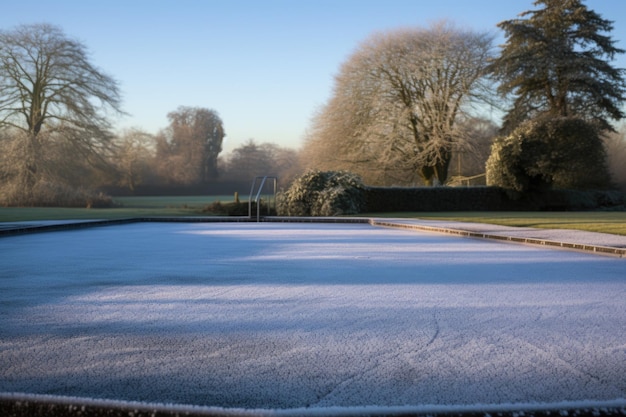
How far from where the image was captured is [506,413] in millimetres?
2229

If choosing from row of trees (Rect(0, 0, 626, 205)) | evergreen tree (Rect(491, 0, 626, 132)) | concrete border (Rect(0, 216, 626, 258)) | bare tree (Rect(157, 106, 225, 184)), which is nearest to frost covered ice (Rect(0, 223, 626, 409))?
concrete border (Rect(0, 216, 626, 258))

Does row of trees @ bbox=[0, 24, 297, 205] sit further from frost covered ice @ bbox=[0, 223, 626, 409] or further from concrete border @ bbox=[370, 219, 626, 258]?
frost covered ice @ bbox=[0, 223, 626, 409]

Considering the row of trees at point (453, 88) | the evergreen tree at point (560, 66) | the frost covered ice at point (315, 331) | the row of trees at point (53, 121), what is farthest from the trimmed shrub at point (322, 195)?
the frost covered ice at point (315, 331)

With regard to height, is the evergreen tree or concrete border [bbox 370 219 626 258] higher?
the evergreen tree

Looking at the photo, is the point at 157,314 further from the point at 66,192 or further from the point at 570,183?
the point at 570,183

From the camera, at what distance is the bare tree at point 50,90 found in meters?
25.2

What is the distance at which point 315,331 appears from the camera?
371 cm

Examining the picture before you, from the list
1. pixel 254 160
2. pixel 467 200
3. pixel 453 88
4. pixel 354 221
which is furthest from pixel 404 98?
A: pixel 254 160

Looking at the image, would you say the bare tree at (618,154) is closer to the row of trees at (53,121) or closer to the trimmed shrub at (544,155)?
the trimmed shrub at (544,155)

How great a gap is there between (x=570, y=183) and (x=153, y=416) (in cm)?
2425

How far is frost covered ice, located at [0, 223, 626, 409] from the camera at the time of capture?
2.62m

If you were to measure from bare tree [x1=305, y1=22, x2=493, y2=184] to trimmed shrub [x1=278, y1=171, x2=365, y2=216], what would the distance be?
257 inches

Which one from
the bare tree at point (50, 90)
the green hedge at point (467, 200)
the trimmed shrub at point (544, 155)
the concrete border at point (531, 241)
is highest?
the bare tree at point (50, 90)

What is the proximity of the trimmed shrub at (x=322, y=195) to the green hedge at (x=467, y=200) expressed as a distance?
3.74 feet
